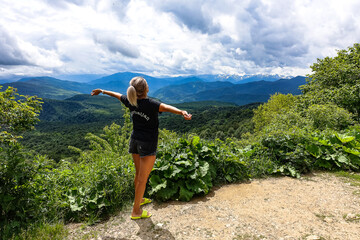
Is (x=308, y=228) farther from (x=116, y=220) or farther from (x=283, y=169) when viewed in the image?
(x=116, y=220)

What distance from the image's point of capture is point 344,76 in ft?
52.2

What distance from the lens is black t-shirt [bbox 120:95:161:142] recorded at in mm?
3255

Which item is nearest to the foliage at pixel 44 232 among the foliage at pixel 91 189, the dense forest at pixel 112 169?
the dense forest at pixel 112 169

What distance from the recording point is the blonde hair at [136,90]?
3143 mm

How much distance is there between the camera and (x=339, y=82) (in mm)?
16219

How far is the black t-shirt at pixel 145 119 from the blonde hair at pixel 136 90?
118 mm

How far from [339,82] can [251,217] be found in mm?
18066

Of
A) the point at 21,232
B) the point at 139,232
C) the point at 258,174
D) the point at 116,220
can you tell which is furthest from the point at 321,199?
the point at 21,232

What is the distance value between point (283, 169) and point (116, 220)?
4776mm

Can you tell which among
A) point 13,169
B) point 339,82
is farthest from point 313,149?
point 339,82

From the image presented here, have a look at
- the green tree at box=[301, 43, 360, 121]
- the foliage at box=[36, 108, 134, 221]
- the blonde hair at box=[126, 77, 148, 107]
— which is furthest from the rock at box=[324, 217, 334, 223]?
the green tree at box=[301, 43, 360, 121]

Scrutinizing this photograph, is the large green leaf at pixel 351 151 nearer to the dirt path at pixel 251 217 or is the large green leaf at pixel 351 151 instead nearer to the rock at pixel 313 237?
the dirt path at pixel 251 217

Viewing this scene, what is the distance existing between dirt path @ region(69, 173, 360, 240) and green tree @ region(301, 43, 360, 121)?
31.2ft

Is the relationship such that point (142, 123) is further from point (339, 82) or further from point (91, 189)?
point (339, 82)
